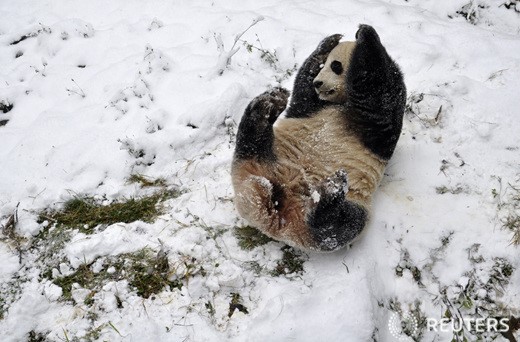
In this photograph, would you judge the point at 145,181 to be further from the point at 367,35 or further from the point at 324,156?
the point at 367,35

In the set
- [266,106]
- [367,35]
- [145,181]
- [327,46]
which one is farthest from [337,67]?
Result: [145,181]

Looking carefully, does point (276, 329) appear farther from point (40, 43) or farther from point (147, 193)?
point (40, 43)

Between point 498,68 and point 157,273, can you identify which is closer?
point 157,273

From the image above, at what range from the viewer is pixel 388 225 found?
354 centimetres

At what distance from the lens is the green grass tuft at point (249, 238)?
3522 millimetres

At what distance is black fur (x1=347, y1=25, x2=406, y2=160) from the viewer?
348 cm

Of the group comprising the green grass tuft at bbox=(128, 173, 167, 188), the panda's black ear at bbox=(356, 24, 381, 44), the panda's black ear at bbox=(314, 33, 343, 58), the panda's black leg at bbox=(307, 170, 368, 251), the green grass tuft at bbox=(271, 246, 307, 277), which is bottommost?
the green grass tuft at bbox=(271, 246, 307, 277)

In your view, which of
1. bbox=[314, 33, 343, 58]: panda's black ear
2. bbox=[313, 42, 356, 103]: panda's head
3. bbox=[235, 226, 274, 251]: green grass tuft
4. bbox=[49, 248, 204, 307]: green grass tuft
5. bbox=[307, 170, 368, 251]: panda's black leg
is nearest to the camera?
bbox=[307, 170, 368, 251]: panda's black leg

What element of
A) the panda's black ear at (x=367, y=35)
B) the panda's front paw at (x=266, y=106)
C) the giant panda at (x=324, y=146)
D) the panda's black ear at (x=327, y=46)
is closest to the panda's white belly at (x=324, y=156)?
the giant panda at (x=324, y=146)

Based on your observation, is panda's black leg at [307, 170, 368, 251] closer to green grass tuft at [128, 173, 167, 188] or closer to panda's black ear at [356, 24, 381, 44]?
panda's black ear at [356, 24, 381, 44]

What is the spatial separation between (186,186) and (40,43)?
295cm

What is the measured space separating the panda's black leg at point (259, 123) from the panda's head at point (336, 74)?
0.47 meters

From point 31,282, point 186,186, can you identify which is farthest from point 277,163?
point 31,282

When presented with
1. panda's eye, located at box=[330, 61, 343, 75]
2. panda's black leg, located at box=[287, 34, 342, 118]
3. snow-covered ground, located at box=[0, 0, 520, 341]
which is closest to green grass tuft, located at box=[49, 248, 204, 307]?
snow-covered ground, located at box=[0, 0, 520, 341]
